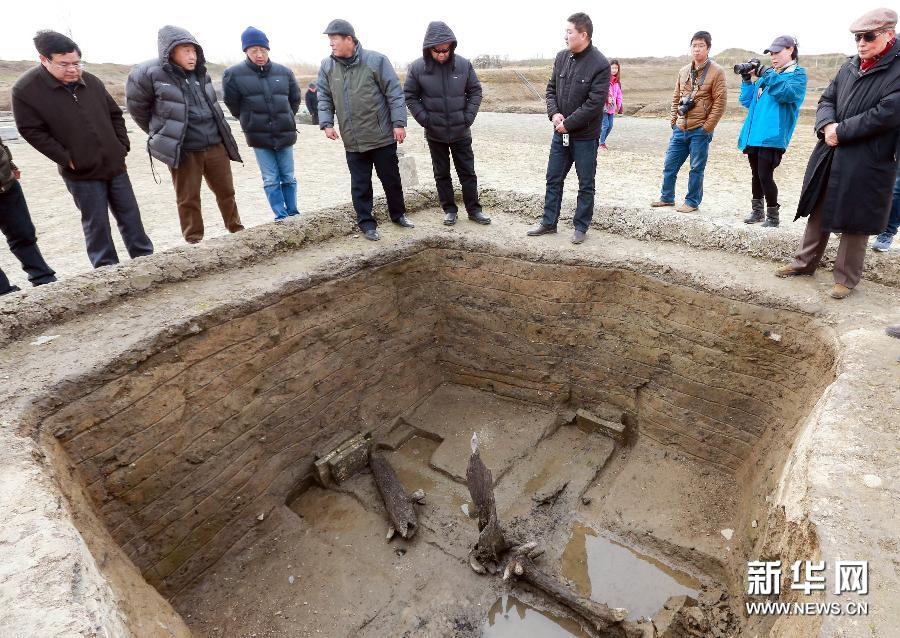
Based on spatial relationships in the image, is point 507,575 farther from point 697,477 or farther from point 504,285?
point 504,285

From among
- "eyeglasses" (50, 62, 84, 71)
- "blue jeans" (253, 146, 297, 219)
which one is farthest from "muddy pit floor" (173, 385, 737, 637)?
"eyeglasses" (50, 62, 84, 71)

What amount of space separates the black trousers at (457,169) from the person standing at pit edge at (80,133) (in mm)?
2926

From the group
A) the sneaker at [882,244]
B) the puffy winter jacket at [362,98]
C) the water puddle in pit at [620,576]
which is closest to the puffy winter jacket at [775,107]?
the sneaker at [882,244]

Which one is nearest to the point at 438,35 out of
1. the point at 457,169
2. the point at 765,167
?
the point at 457,169

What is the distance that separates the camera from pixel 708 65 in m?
5.40

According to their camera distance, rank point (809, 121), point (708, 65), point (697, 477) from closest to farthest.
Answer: point (697, 477) → point (708, 65) → point (809, 121)

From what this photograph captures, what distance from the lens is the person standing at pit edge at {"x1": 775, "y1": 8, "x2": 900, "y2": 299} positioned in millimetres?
3264

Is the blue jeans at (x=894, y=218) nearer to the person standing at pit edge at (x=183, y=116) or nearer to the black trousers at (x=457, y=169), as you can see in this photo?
the black trousers at (x=457, y=169)

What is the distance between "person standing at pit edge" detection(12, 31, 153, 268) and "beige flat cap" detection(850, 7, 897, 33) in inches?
225

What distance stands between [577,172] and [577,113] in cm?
52

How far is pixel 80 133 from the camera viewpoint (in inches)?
169

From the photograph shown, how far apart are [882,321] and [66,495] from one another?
17.3ft

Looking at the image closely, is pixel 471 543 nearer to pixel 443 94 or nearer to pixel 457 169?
pixel 457 169

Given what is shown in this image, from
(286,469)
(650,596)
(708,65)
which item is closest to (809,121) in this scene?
(708,65)
